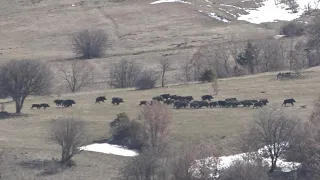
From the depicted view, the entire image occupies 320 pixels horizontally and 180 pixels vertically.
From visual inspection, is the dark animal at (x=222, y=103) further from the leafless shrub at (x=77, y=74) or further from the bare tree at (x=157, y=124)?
the leafless shrub at (x=77, y=74)

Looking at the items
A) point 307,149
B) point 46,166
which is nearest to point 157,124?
point 46,166

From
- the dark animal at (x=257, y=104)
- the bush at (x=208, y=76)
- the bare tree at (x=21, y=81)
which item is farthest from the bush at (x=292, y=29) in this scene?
the bare tree at (x=21, y=81)

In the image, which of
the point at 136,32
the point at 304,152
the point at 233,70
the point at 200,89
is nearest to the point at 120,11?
the point at 136,32

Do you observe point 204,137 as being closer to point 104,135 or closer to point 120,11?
point 104,135

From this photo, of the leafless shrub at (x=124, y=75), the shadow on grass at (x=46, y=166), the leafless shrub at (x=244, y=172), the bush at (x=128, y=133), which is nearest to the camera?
the leafless shrub at (x=244, y=172)

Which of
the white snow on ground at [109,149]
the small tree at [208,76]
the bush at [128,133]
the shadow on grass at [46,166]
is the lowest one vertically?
the shadow on grass at [46,166]

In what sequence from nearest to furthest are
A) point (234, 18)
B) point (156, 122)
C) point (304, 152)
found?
point (304, 152)
point (156, 122)
point (234, 18)
